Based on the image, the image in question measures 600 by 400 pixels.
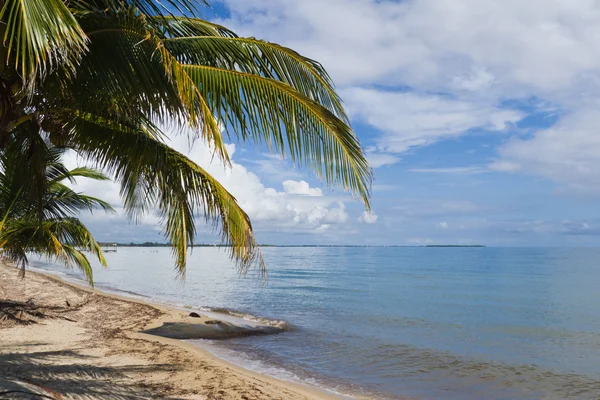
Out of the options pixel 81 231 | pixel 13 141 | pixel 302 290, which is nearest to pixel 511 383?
pixel 13 141

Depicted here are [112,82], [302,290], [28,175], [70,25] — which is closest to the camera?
[70,25]

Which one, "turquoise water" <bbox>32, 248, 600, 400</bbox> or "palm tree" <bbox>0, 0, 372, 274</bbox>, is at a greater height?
"palm tree" <bbox>0, 0, 372, 274</bbox>

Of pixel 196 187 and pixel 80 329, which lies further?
pixel 80 329

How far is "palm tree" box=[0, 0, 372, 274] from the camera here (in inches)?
172

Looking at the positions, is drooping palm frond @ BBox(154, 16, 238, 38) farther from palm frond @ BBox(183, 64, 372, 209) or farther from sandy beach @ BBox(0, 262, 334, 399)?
sandy beach @ BBox(0, 262, 334, 399)

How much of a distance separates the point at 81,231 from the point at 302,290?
18780 mm

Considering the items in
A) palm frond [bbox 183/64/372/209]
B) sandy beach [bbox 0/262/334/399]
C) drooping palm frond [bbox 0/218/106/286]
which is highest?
palm frond [bbox 183/64/372/209]

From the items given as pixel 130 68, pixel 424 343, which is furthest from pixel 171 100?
pixel 424 343

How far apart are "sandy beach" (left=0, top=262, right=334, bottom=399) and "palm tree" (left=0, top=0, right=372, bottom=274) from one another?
2.03 m

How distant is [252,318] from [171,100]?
1437cm

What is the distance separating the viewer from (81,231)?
12.8 metres

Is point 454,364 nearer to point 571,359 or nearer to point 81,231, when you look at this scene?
point 571,359

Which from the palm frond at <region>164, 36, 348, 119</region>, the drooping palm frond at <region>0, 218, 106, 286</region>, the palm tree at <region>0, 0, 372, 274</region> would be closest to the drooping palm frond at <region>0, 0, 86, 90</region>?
the palm tree at <region>0, 0, 372, 274</region>

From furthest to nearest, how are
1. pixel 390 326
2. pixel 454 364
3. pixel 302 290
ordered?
1. pixel 302 290
2. pixel 390 326
3. pixel 454 364
